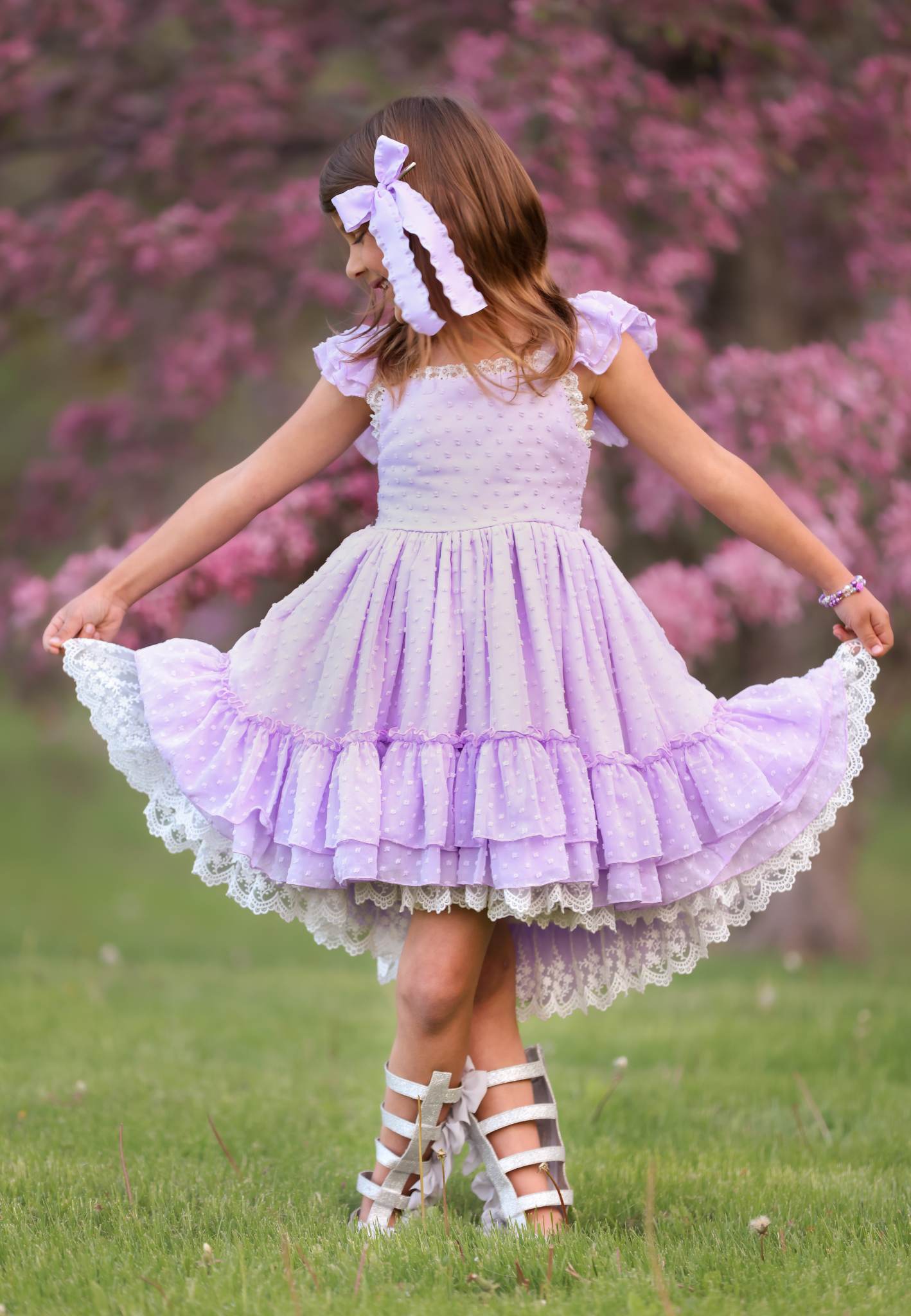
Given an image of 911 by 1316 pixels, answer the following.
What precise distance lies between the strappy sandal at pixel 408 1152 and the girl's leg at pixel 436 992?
0.01 meters

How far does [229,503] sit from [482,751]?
0.68 metres

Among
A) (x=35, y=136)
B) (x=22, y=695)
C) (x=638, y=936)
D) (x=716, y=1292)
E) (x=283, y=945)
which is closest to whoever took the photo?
(x=716, y=1292)

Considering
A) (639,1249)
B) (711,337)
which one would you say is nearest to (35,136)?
(711,337)

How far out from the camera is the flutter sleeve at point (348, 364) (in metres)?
2.50

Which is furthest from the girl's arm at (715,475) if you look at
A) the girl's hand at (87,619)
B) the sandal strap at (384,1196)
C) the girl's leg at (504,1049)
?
the sandal strap at (384,1196)

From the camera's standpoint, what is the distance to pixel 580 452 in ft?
8.07

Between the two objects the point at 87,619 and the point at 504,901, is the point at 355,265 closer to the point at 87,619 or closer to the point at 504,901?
the point at 87,619

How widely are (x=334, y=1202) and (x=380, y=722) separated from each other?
880 mm

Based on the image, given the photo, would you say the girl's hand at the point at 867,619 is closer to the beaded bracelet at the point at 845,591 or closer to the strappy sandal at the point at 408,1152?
the beaded bracelet at the point at 845,591

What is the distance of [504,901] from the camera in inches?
89.0

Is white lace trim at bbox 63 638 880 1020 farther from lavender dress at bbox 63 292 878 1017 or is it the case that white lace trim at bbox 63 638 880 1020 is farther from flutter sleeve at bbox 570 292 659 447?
flutter sleeve at bbox 570 292 659 447

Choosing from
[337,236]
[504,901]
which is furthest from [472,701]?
[337,236]

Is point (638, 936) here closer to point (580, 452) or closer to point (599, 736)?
point (599, 736)

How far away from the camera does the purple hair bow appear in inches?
91.1
